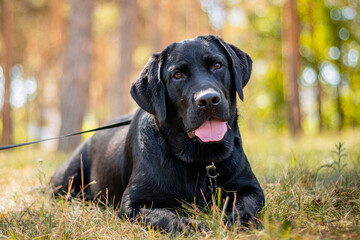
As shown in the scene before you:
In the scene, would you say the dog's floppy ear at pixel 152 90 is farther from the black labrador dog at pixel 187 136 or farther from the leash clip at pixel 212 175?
the leash clip at pixel 212 175

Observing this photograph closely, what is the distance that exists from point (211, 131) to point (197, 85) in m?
0.39

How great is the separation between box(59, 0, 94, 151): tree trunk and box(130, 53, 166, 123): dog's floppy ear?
6.40 metres

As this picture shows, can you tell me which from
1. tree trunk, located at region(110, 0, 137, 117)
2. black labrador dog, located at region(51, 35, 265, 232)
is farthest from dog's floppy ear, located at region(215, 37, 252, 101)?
tree trunk, located at region(110, 0, 137, 117)

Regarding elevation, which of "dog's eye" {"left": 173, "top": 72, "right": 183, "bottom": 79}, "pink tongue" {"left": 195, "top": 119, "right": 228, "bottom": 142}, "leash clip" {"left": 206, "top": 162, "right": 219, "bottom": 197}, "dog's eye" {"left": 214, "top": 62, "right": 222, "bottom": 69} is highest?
"dog's eye" {"left": 214, "top": 62, "right": 222, "bottom": 69}

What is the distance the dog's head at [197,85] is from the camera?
278cm

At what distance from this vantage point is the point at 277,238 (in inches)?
74.0

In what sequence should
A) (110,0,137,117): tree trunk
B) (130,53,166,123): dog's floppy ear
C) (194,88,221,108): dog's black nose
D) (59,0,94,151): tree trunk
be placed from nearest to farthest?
(194,88,221,108): dog's black nose
(130,53,166,123): dog's floppy ear
(59,0,94,151): tree trunk
(110,0,137,117): tree trunk

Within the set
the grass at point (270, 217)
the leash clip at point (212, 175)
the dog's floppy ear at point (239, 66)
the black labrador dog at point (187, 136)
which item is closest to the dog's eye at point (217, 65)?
the black labrador dog at point (187, 136)

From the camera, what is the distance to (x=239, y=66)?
3215 mm

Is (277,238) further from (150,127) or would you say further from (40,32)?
(40,32)

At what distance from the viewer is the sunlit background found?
1773 cm

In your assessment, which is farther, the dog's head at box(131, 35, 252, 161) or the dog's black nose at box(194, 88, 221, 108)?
the dog's head at box(131, 35, 252, 161)

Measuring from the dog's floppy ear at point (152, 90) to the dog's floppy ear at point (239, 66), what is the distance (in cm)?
65

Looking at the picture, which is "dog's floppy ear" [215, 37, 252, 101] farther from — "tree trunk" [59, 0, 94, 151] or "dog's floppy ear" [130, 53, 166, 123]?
"tree trunk" [59, 0, 94, 151]
